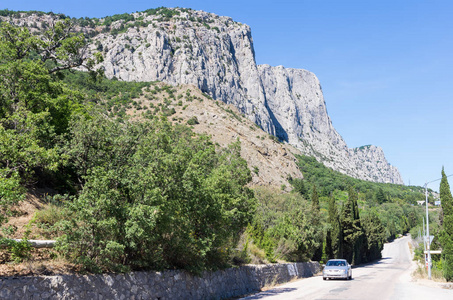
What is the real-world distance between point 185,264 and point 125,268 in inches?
149

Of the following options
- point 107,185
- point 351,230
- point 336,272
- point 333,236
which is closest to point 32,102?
point 107,185

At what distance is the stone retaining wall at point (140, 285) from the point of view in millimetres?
8344

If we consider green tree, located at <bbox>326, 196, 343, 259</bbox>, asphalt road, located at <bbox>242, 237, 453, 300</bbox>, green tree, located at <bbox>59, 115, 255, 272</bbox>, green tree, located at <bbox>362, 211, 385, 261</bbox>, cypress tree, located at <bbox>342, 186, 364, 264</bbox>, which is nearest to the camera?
green tree, located at <bbox>59, 115, 255, 272</bbox>

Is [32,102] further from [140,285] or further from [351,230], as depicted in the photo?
[351,230]

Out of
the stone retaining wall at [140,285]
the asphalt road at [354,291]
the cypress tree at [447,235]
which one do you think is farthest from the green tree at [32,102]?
the cypress tree at [447,235]

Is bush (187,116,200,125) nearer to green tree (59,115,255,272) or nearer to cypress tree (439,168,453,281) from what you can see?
cypress tree (439,168,453,281)

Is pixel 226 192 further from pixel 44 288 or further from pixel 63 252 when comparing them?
pixel 44 288

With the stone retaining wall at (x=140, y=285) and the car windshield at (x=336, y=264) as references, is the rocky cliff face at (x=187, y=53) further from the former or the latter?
the stone retaining wall at (x=140, y=285)

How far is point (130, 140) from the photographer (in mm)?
16922

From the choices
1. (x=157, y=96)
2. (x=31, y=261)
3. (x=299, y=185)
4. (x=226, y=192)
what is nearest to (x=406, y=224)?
(x=299, y=185)

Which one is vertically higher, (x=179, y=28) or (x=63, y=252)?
(x=179, y=28)

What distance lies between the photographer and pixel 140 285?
11531 mm

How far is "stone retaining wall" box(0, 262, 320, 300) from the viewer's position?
328 inches

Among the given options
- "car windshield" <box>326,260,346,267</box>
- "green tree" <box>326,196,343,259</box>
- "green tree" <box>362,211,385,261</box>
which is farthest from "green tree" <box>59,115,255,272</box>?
"green tree" <box>362,211,385,261</box>
